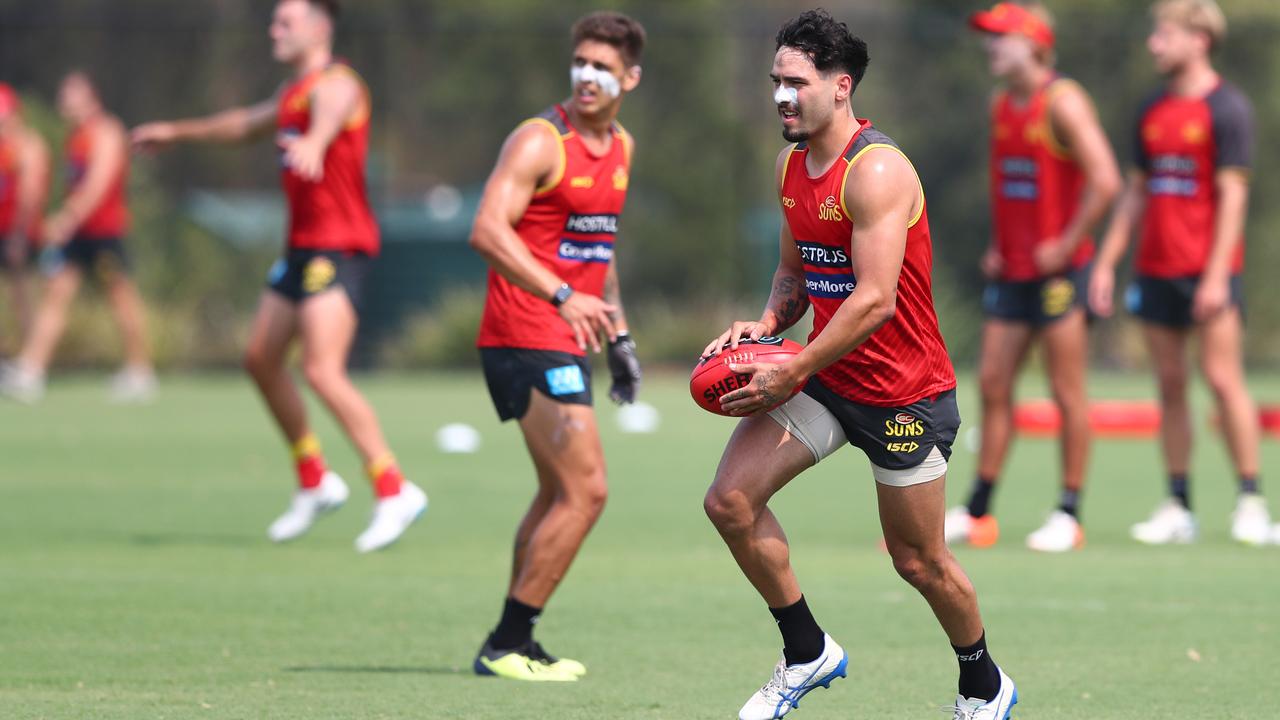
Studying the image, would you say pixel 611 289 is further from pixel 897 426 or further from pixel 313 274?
pixel 313 274

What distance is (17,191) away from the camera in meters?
19.3

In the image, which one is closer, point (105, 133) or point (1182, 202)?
point (1182, 202)

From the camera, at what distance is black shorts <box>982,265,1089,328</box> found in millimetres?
9680

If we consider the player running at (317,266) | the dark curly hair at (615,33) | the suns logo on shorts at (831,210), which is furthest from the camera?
the player running at (317,266)

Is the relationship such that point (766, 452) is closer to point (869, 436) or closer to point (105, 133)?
point (869, 436)

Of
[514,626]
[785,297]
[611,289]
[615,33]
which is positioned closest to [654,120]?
[611,289]

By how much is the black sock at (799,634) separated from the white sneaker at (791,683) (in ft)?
0.06

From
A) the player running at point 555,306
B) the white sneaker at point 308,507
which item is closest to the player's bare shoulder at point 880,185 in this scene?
the player running at point 555,306

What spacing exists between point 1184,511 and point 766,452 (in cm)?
491

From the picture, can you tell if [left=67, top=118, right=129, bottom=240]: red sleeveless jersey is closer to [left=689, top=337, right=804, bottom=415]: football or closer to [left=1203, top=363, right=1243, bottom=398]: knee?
[left=1203, top=363, right=1243, bottom=398]: knee

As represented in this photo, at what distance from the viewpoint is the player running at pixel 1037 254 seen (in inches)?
376

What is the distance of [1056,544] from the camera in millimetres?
9492

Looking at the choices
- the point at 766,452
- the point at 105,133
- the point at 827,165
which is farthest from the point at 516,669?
the point at 105,133

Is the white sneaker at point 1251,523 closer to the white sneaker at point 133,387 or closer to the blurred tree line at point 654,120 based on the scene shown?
the white sneaker at point 133,387
